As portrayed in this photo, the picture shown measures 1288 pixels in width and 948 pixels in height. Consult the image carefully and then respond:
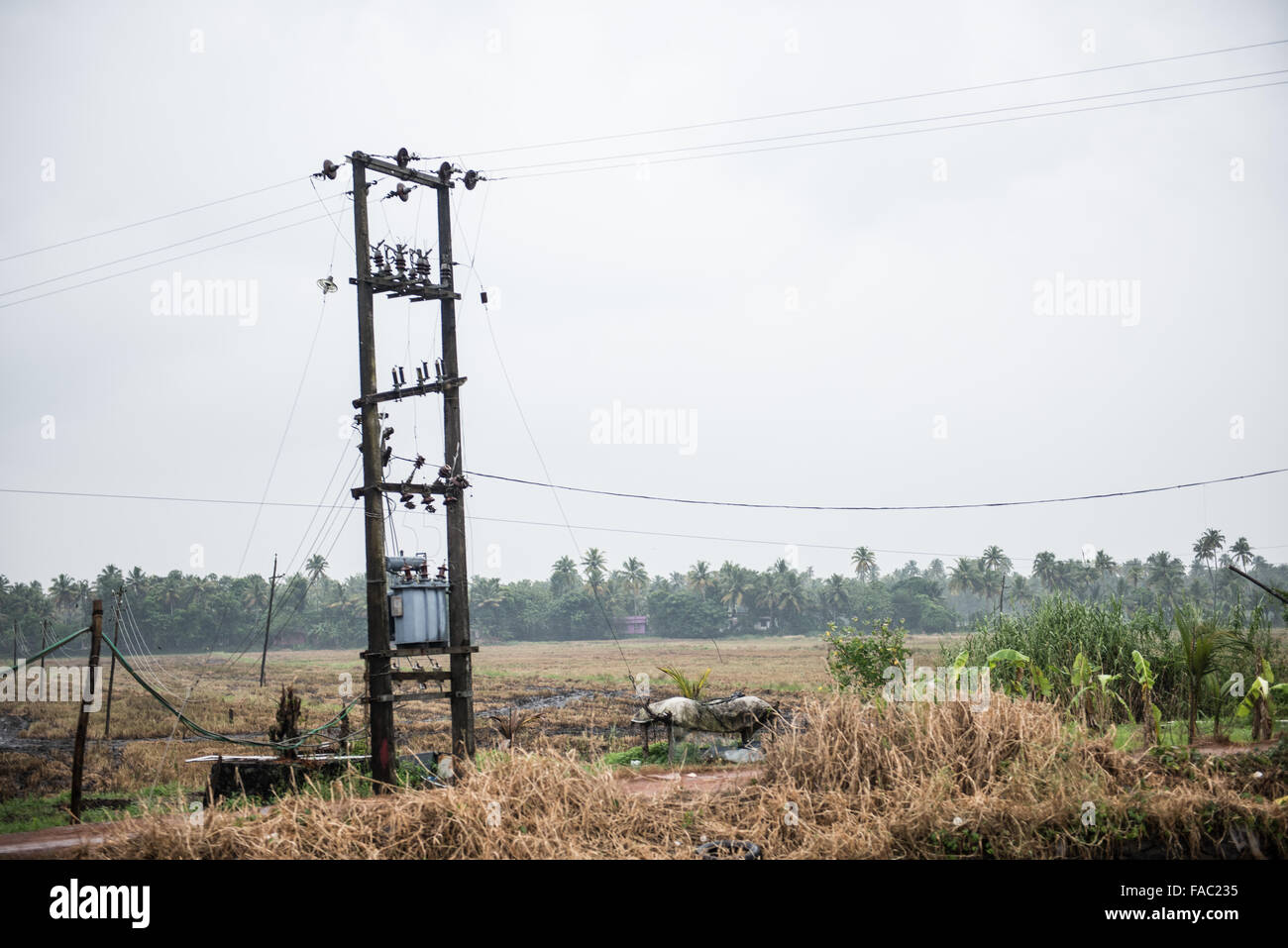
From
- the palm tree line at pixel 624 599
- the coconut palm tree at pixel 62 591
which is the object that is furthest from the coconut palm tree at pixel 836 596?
the coconut palm tree at pixel 62 591

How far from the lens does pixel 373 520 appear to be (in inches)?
539

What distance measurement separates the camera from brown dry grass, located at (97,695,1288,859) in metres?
9.15

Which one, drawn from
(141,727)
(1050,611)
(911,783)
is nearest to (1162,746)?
(911,783)

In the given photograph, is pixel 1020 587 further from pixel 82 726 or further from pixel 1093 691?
pixel 82 726

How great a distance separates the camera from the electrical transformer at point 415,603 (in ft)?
45.1

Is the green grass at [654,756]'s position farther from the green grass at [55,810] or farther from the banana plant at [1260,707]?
the banana plant at [1260,707]

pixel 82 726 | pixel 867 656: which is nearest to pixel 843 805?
pixel 867 656

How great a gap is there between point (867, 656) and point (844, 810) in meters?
6.53

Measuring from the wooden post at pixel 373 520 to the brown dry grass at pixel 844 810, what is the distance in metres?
3.15

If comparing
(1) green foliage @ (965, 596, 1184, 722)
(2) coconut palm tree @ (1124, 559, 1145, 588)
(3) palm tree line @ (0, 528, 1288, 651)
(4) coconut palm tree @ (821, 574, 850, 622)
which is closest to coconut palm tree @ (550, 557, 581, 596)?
(3) palm tree line @ (0, 528, 1288, 651)

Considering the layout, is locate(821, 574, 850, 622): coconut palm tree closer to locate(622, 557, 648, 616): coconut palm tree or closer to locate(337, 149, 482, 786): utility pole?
locate(622, 557, 648, 616): coconut palm tree

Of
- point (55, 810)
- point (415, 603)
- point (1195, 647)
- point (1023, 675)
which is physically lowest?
A: point (55, 810)
